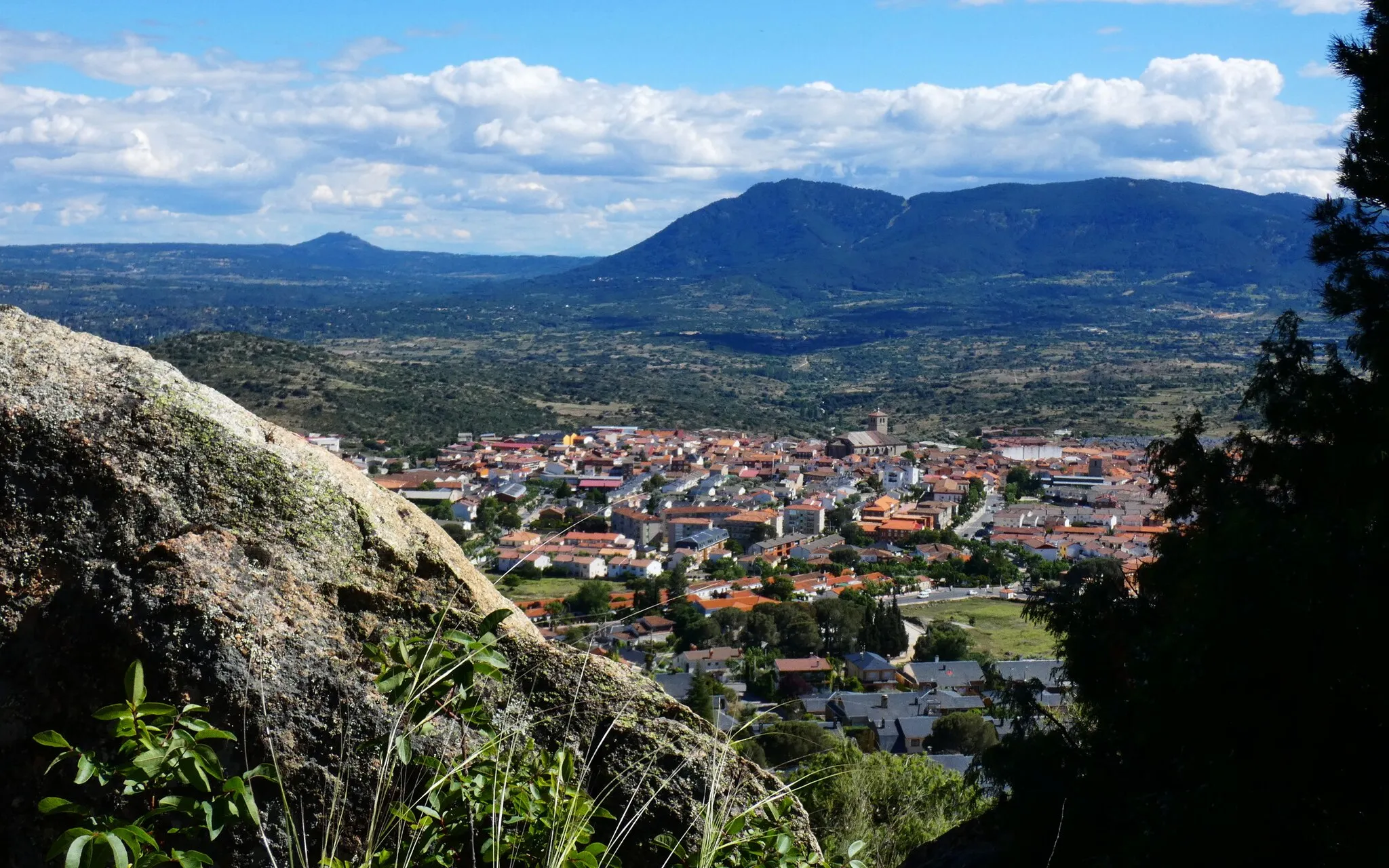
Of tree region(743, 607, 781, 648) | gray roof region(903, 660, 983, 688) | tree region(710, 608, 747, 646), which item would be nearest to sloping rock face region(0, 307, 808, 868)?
gray roof region(903, 660, 983, 688)

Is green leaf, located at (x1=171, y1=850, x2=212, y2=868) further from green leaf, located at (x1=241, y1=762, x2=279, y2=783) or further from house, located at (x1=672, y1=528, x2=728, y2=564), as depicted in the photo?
house, located at (x1=672, y1=528, x2=728, y2=564)

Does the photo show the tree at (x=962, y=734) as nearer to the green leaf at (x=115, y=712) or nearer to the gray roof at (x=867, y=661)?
the gray roof at (x=867, y=661)

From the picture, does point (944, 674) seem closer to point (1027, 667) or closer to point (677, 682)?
point (1027, 667)

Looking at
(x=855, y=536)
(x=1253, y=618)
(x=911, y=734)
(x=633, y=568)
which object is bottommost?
(x=855, y=536)

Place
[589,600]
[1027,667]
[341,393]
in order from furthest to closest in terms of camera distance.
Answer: [341,393], [589,600], [1027,667]

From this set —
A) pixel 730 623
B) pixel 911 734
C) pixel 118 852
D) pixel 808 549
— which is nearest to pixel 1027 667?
pixel 911 734

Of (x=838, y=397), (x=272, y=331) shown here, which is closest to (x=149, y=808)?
(x=838, y=397)
